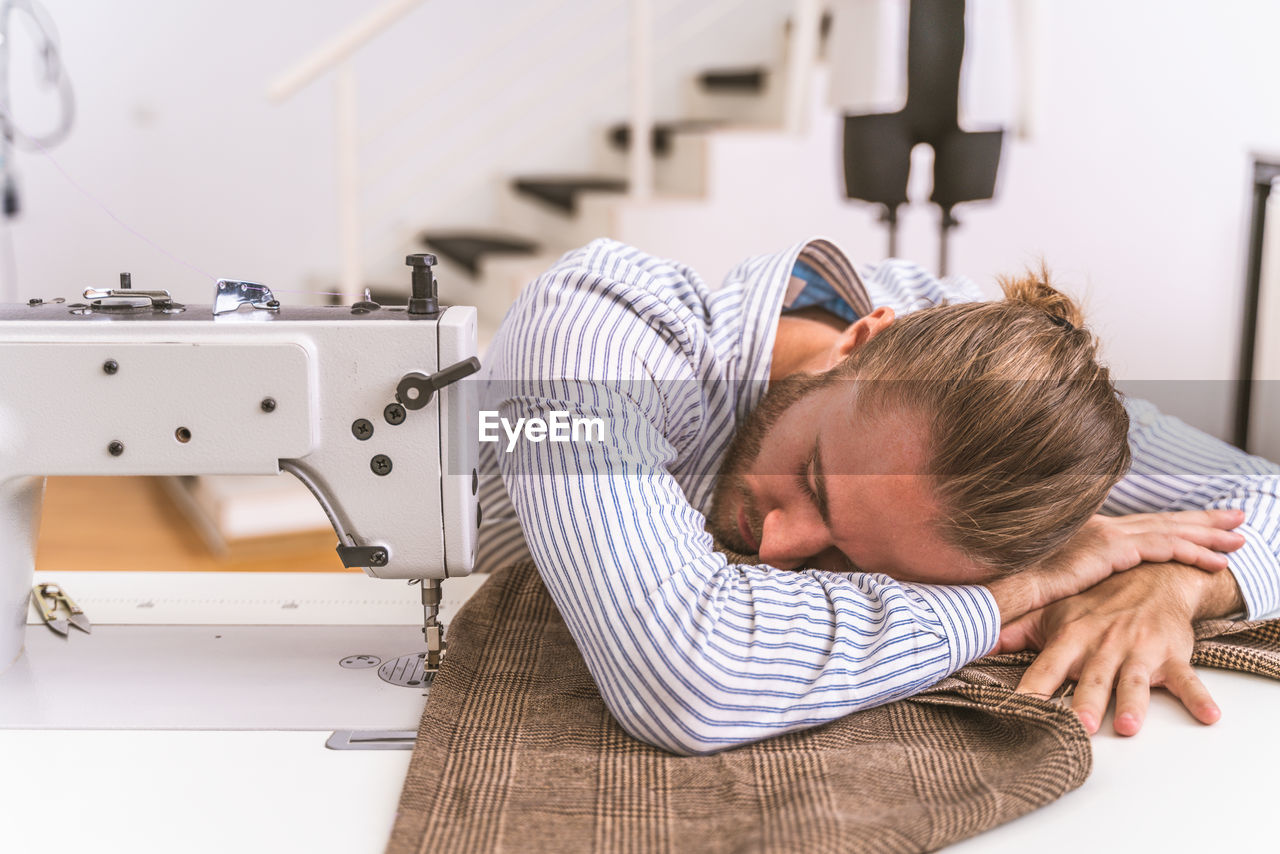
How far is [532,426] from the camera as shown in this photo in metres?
1.03

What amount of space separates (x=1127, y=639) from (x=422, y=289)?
75 cm

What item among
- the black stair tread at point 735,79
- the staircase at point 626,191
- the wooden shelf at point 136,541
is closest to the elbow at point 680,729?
the wooden shelf at point 136,541

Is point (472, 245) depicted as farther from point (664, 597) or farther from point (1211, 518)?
point (664, 597)

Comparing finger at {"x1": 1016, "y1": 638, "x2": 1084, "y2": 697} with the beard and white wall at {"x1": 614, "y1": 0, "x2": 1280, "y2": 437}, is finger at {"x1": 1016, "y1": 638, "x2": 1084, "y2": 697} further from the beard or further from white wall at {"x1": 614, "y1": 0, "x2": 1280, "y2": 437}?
white wall at {"x1": 614, "y1": 0, "x2": 1280, "y2": 437}

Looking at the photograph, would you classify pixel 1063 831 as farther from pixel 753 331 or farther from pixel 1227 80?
pixel 1227 80

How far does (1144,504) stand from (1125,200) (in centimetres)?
226

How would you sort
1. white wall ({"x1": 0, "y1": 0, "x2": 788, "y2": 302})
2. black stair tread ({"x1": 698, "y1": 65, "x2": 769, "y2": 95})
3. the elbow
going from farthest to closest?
black stair tread ({"x1": 698, "y1": 65, "x2": 769, "y2": 95}), white wall ({"x1": 0, "y1": 0, "x2": 788, "y2": 302}), the elbow

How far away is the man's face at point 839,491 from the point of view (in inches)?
40.0

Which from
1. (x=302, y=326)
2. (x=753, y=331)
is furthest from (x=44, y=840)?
(x=753, y=331)

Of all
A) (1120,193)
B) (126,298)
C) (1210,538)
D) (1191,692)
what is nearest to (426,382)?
(126,298)

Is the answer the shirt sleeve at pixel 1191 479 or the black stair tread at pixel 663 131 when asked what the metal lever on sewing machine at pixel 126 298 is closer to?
the shirt sleeve at pixel 1191 479

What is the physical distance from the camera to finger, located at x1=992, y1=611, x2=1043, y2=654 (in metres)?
1.10

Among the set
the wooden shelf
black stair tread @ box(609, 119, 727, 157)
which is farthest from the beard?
black stair tread @ box(609, 119, 727, 157)

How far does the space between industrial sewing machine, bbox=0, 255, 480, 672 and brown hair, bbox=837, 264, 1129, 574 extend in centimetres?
41
